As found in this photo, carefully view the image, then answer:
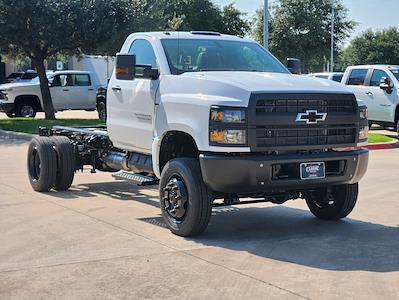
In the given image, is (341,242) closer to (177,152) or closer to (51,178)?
(177,152)

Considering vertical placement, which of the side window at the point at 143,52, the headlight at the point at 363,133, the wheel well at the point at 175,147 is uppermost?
the side window at the point at 143,52

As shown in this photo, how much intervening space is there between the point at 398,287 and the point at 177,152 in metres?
3.15

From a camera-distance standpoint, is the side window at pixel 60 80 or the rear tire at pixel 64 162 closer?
A: the rear tire at pixel 64 162

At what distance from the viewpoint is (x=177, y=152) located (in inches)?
304

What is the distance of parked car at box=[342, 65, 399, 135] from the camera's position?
1886cm

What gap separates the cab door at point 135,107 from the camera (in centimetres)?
794

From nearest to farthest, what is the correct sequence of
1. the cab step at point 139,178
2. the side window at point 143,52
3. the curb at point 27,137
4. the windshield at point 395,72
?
the cab step at point 139,178, the side window at point 143,52, the curb at point 27,137, the windshield at point 395,72

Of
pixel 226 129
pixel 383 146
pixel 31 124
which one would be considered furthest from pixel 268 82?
pixel 31 124

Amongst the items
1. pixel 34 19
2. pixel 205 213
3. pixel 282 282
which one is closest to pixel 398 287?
pixel 282 282

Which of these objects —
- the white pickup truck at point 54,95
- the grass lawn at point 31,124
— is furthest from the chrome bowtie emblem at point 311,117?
the white pickup truck at point 54,95

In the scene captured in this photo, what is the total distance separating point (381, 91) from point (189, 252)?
549 inches

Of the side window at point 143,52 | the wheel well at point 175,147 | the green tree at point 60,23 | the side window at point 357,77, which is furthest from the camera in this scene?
the green tree at point 60,23

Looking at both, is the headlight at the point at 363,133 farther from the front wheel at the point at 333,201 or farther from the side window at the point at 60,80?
the side window at the point at 60,80

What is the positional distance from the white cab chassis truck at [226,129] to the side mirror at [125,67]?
0.01 meters
